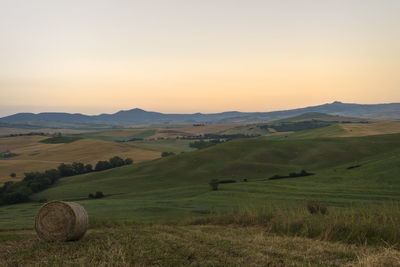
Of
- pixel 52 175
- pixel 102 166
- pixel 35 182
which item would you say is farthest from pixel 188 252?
pixel 102 166

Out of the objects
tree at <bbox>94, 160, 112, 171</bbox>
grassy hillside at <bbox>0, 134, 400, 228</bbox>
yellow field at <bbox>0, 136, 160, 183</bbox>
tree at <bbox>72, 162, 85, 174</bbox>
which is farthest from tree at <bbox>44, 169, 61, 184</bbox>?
tree at <bbox>94, 160, 112, 171</bbox>

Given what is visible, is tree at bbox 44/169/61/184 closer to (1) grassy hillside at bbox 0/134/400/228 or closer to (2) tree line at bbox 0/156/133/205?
(2) tree line at bbox 0/156/133/205

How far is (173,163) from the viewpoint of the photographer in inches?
3312

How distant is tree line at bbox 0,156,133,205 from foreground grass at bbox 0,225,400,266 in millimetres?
52409

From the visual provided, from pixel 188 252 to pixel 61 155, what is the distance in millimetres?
130026

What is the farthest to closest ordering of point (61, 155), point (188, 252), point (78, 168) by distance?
point (61, 155) < point (78, 168) < point (188, 252)

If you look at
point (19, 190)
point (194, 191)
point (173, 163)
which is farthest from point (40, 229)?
point (173, 163)

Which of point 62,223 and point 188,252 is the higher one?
point 62,223

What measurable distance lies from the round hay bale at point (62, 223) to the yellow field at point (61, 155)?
75.6m

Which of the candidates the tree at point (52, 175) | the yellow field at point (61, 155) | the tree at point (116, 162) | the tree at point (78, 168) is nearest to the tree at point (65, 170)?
the tree at point (78, 168)

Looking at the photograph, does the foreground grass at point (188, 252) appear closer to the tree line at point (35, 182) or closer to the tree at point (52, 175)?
the tree line at point (35, 182)

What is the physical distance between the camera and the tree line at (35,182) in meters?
62.9

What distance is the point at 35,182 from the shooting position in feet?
238

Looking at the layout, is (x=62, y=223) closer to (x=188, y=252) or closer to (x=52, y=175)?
(x=188, y=252)
